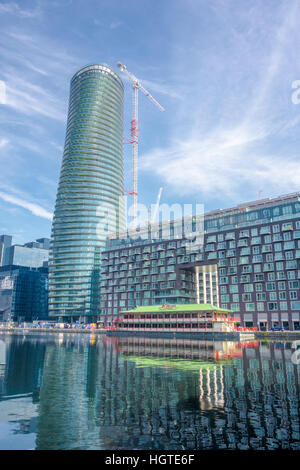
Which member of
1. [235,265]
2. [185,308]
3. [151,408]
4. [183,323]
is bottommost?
[151,408]

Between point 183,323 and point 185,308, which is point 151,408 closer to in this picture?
point 183,323

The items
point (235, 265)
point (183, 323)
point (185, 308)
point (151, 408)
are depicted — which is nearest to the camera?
point (151, 408)

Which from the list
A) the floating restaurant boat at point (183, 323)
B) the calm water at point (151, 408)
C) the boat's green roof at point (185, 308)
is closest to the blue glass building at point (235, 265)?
Answer: the floating restaurant boat at point (183, 323)

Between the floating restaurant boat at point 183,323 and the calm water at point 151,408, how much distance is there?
66.4 meters

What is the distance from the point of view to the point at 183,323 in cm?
12794

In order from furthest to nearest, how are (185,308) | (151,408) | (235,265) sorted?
(235,265)
(185,308)
(151,408)

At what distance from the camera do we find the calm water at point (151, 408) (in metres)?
21.4

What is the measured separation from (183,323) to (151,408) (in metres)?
102

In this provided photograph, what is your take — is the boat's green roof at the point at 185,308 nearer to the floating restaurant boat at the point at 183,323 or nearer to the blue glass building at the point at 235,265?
the floating restaurant boat at the point at 183,323

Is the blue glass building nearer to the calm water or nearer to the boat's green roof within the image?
the boat's green roof

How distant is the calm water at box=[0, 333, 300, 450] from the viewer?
2142 cm

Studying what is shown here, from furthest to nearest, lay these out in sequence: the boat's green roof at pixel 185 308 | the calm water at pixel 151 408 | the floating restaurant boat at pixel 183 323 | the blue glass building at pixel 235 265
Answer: the blue glass building at pixel 235 265 < the boat's green roof at pixel 185 308 < the floating restaurant boat at pixel 183 323 < the calm water at pixel 151 408

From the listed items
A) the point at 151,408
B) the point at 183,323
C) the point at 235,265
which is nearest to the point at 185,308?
the point at 183,323
